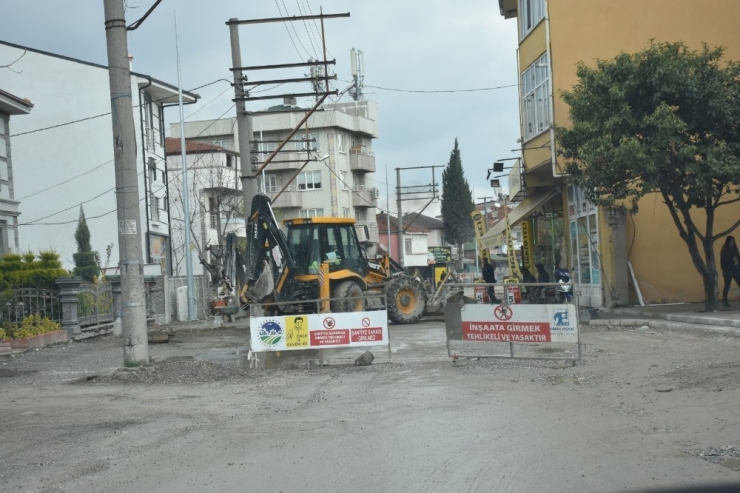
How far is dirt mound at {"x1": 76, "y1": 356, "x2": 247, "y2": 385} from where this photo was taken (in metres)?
14.4

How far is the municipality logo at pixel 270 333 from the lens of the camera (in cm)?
1598

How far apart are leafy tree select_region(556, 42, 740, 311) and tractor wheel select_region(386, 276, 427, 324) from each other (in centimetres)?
690

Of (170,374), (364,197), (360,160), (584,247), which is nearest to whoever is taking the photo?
(170,374)

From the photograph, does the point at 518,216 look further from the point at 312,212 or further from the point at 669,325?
the point at 312,212

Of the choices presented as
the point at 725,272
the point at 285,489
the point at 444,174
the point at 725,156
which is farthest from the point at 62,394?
the point at 444,174

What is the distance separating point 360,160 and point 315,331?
199ft

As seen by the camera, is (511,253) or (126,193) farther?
(511,253)

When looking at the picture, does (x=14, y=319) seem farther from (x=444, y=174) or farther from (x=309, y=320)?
(x=444, y=174)

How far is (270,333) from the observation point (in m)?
Answer: 16.0

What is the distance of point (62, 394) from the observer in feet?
43.1

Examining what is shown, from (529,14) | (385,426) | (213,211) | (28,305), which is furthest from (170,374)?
(213,211)

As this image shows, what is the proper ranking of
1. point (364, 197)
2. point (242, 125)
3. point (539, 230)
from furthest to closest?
point (364, 197), point (539, 230), point (242, 125)

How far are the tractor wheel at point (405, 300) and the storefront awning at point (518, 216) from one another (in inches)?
158

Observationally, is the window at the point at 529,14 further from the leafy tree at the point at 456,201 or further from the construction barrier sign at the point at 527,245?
the leafy tree at the point at 456,201
